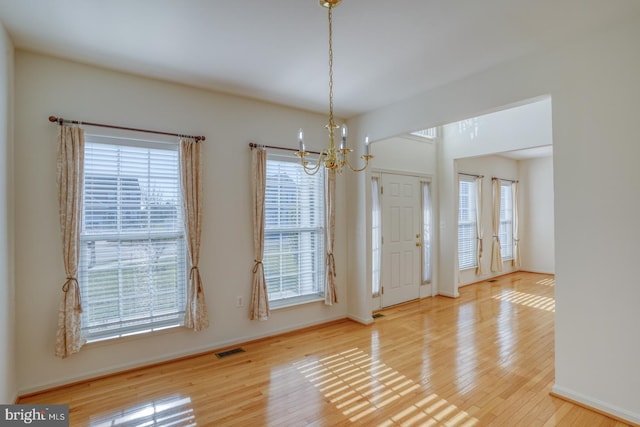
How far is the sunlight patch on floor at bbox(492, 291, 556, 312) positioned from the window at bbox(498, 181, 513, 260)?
194 centimetres

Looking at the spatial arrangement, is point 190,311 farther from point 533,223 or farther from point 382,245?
point 533,223

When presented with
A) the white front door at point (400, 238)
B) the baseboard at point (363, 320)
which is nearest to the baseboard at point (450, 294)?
the white front door at point (400, 238)

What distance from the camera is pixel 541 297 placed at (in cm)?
557

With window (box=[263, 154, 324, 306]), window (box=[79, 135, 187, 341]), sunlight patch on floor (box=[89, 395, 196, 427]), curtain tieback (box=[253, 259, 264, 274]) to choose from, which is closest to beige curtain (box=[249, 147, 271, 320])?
curtain tieback (box=[253, 259, 264, 274])

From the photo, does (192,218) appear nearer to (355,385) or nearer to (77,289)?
(77,289)

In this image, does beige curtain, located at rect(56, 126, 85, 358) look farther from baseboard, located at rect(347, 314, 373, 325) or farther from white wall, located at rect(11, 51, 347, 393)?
baseboard, located at rect(347, 314, 373, 325)

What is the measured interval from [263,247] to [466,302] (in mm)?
3702

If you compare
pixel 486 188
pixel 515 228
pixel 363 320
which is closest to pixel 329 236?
pixel 363 320

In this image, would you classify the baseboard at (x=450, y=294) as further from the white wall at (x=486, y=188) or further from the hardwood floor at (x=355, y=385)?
the hardwood floor at (x=355, y=385)

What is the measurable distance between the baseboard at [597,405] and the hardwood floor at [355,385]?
0.05m

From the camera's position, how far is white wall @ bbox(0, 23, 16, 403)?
226 centimetres

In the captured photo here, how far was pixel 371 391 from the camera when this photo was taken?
2.68 metres

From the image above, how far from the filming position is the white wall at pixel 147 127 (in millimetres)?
2641

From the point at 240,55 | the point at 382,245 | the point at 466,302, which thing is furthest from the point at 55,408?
the point at 466,302
